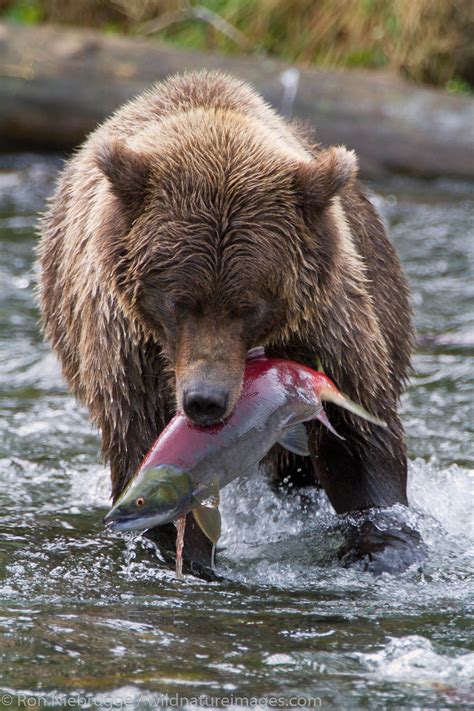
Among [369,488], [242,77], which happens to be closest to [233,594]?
[369,488]

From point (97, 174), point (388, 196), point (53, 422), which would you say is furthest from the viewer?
point (388, 196)

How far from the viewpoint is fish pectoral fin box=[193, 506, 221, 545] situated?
4305 millimetres

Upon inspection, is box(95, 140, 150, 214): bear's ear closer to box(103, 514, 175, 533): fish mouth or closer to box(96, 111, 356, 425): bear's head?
box(96, 111, 356, 425): bear's head

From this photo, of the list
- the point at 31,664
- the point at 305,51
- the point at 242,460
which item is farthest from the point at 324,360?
the point at 305,51

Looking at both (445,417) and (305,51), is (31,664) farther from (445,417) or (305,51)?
(305,51)

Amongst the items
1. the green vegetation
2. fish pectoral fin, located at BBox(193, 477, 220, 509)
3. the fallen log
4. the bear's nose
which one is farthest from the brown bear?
the green vegetation

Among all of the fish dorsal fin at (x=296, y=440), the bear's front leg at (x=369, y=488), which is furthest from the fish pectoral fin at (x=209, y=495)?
the bear's front leg at (x=369, y=488)

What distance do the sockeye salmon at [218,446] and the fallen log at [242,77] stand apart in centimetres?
779

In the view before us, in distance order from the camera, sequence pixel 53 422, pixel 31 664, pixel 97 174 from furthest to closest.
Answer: pixel 53 422
pixel 97 174
pixel 31 664

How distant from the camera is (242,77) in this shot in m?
12.5

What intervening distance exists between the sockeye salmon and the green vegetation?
10780mm

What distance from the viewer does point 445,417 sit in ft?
23.8

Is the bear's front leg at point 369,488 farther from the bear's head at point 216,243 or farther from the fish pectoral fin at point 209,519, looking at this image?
the fish pectoral fin at point 209,519

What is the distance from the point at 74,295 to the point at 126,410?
2.28 feet
